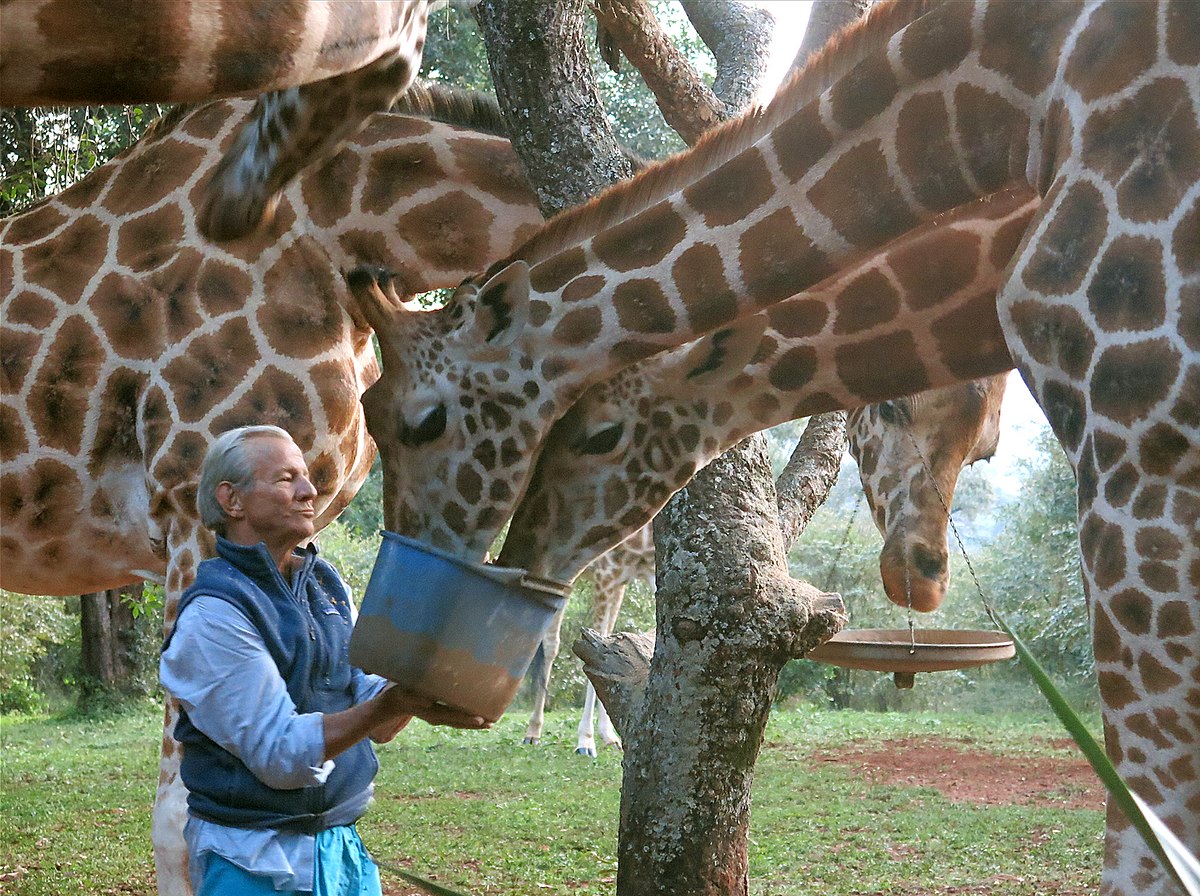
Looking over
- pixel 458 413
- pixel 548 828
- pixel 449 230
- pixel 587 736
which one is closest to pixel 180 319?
pixel 449 230

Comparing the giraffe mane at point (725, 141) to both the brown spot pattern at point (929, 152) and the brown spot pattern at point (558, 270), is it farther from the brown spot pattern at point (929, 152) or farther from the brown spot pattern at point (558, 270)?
the brown spot pattern at point (929, 152)

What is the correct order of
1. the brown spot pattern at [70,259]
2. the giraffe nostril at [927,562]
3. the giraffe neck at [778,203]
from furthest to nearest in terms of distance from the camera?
the giraffe nostril at [927,562], the brown spot pattern at [70,259], the giraffe neck at [778,203]

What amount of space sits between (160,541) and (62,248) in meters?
1.13

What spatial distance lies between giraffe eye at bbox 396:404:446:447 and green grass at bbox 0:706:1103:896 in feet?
7.39

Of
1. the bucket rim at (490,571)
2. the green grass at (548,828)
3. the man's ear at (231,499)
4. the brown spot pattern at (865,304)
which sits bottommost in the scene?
the green grass at (548,828)

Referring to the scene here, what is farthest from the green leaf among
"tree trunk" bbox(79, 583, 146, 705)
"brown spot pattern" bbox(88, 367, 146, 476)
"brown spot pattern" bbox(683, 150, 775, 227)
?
"tree trunk" bbox(79, 583, 146, 705)

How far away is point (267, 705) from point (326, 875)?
0.38m

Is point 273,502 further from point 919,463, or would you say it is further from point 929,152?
point 919,463

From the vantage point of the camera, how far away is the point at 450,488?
3668mm

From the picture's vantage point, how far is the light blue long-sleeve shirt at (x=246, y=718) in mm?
2320

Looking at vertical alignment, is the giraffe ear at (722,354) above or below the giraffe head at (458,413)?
above

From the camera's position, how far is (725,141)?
3.56 meters

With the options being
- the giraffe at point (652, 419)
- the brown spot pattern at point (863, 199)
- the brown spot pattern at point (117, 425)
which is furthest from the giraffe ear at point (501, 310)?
the brown spot pattern at point (117, 425)

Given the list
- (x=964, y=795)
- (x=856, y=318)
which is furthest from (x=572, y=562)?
(x=964, y=795)
